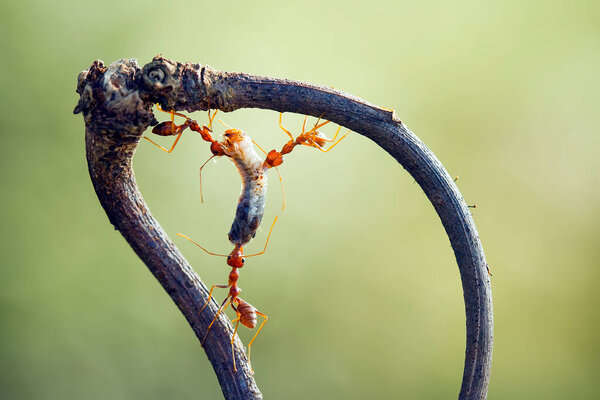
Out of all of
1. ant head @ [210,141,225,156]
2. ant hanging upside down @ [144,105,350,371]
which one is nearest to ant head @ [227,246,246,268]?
ant hanging upside down @ [144,105,350,371]

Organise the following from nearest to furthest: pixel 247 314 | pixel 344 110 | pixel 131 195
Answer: pixel 344 110 → pixel 131 195 → pixel 247 314

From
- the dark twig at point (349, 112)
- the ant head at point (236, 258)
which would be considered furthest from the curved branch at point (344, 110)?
the ant head at point (236, 258)

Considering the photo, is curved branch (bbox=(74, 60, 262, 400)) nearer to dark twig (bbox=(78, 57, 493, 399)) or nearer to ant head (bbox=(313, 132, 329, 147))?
dark twig (bbox=(78, 57, 493, 399))

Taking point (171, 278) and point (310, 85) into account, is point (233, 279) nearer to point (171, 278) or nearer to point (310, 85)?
point (171, 278)

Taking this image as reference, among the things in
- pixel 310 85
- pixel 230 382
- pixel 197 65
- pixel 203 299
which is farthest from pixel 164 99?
pixel 230 382

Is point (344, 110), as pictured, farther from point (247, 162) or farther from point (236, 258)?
point (236, 258)

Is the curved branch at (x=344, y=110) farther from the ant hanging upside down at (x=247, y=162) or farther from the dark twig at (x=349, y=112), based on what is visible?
the ant hanging upside down at (x=247, y=162)

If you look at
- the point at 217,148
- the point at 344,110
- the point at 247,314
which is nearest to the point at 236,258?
the point at 247,314
